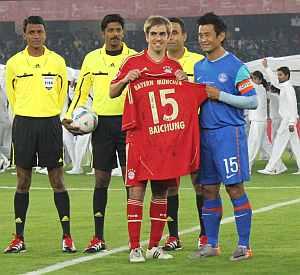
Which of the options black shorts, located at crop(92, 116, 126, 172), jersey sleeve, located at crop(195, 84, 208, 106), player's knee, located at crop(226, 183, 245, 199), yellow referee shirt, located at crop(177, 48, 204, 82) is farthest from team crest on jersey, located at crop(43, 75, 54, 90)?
player's knee, located at crop(226, 183, 245, 199)

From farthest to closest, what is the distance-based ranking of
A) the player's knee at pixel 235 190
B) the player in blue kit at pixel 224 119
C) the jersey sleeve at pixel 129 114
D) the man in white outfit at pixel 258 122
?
the man in white outfit at pixel 258 122 < the player's knee at pixel 235 190 < the player in blue kit at pixel 224 119 < the jersey sleeve at pixel 129 114

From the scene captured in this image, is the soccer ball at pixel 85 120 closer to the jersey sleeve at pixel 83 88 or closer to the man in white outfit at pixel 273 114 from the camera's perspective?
the jersey sleeve at pixel 83 88

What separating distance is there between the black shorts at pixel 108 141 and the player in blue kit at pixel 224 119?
0.96m

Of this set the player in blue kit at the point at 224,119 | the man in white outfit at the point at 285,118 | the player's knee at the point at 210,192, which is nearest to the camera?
the player in blue kit at the point at 224,119

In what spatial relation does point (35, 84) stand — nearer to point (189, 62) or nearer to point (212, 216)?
point (189, 62)

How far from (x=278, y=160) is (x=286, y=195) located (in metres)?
4.95

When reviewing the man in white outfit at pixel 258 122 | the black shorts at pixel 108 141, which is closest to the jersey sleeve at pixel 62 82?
the black shorts at pixel 108 141

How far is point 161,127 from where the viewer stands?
971cm

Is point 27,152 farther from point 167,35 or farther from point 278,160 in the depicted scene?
point 278,160

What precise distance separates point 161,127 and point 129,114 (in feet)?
0.92

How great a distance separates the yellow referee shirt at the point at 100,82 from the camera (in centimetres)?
1058

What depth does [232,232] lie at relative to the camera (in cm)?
1192

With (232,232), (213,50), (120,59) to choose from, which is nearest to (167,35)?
(213,50)

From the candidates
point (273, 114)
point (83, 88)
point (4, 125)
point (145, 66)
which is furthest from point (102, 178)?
point (273, 114)
